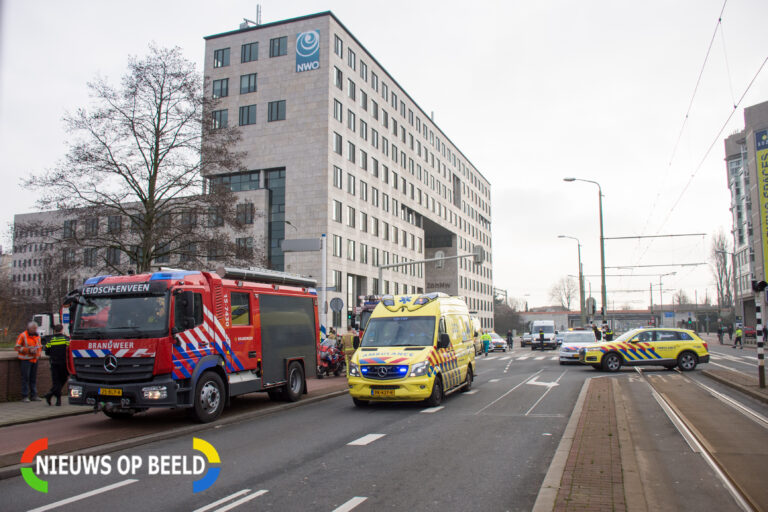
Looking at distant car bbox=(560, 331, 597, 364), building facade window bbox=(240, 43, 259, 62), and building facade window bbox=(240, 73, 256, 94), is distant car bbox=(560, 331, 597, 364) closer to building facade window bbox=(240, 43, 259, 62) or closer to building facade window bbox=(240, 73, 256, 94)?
building facade window bbox=(240, 73, 256, 94)

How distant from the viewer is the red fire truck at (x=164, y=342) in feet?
32.8

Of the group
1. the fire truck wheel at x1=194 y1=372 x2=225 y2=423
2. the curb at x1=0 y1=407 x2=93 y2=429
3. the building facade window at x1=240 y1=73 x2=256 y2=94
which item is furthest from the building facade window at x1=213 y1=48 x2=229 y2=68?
the fire truck wheel at x1=194 y1=372 x2=225 y2=423

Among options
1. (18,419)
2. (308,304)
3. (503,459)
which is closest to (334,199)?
(308,304)

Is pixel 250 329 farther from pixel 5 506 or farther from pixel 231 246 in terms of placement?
pixel 231 246

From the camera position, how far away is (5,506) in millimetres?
5828

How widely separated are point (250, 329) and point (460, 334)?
5.84 metres

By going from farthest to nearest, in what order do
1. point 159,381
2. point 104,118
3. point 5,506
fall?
point 104,118
point 159,381
point 5,506

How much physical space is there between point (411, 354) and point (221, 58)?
46342mm

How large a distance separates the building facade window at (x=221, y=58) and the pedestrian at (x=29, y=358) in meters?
42.5

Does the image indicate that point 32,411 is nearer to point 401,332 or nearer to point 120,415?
point 120,415

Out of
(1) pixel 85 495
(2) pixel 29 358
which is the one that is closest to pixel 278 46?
(2) pixel 29 358

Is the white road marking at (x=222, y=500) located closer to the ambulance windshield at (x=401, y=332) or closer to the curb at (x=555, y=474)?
the curb at (x=555, y=474)

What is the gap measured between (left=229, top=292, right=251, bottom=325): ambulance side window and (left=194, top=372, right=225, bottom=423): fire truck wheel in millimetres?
1298

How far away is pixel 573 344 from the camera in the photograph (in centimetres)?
2617
